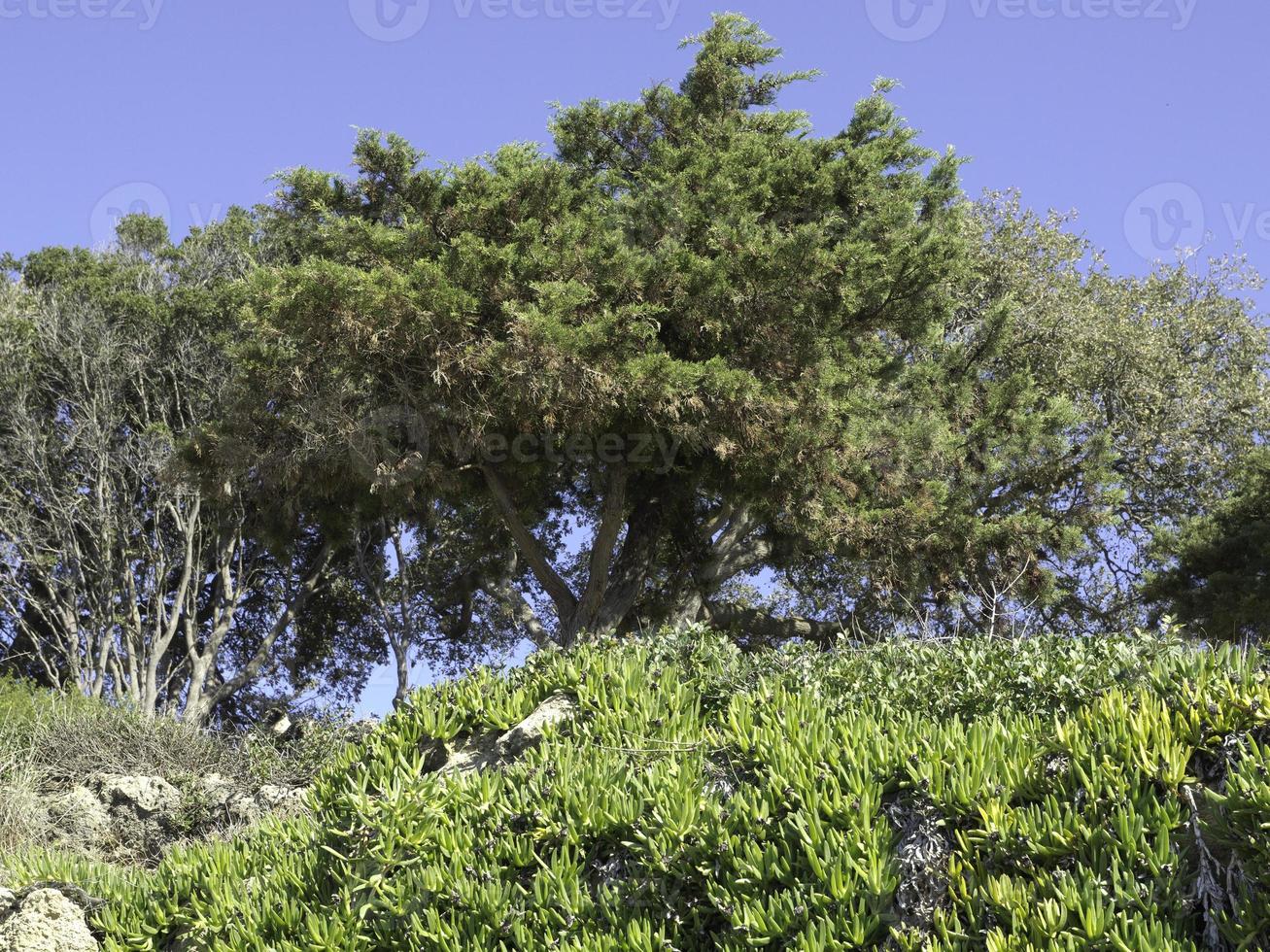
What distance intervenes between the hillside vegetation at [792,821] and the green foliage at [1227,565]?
8684 mm

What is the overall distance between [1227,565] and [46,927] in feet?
45.0

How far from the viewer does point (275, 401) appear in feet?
42.9

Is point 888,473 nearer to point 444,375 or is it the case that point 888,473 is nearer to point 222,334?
point 444,375

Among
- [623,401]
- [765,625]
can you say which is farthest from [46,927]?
[765,625]

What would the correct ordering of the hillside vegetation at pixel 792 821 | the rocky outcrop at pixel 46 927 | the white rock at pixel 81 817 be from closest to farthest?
1. the hillside vegetation at pixel 792 821
2. the rocky outcrop at pixel 46 927
3. the white rock at pixel 81 817

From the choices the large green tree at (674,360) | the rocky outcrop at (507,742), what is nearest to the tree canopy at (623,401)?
the large green tree at (674,360)

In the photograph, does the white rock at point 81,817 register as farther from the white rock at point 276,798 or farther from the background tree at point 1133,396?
the background tree at point 1133,396

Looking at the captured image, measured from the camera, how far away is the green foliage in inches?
544

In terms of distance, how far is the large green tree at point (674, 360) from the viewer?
11.5 m

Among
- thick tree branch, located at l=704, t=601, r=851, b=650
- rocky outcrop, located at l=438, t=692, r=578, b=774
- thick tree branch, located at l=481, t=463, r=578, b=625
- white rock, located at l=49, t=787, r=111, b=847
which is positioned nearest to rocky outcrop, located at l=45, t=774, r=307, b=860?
white rock, located at l=49, t=787, r=111, b=847

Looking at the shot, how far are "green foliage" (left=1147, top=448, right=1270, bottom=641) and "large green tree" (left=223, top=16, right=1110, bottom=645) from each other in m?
1.30

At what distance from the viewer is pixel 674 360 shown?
11.4m

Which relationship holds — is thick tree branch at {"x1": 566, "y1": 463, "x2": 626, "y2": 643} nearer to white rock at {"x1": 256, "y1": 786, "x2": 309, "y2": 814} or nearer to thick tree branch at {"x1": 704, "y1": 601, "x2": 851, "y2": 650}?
thick tree branch at {"x1": 704, "y1": 601, "x2": 851, "y2": 650}
